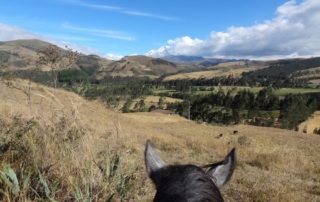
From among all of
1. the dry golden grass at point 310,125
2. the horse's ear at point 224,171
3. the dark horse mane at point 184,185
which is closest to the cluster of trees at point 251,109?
the dry golden grass at point 310,125

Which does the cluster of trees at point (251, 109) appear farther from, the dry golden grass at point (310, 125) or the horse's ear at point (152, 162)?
the horse's ear at point (152, 162)

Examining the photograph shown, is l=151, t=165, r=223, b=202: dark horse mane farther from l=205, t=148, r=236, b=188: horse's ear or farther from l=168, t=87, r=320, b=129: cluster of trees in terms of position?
l=168, t=87, r=320, b=129: cluster of trees

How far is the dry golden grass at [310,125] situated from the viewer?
87562mm

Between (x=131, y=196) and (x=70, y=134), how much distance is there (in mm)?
1098

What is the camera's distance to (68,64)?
244 inches

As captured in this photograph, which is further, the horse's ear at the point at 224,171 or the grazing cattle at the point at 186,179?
the horse's ear at the point at 224,171

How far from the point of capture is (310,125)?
91.0 m

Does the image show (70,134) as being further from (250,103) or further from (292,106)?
(250,103)

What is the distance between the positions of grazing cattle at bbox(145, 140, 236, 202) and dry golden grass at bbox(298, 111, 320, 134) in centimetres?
8660

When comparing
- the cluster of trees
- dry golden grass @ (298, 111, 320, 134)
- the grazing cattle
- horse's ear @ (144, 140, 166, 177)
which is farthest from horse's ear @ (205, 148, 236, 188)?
the cluster of trees

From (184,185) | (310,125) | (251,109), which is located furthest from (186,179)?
(251,109)

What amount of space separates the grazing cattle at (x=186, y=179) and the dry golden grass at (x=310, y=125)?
284 feet

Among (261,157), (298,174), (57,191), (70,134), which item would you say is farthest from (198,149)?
(57,191)

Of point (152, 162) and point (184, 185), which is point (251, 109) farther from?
point (184, 185)
